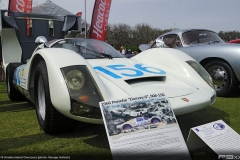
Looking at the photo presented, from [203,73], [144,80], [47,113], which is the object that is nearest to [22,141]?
[47,113]

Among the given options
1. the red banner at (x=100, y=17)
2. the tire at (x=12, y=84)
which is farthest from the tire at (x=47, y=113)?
the red banner at (x=100, y=17)

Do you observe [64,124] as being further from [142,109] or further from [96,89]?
[142,109]

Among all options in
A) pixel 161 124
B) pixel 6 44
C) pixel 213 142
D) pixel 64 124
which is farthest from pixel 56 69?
pixel 6 44

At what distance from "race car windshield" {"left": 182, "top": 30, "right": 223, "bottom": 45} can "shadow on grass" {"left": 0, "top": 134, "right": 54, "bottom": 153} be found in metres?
3.92

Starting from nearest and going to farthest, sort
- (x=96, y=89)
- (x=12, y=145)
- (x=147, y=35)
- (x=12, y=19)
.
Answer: (x=96, y=89), (x=12, y=145), (x=12, y=19), (x=147, y=35)

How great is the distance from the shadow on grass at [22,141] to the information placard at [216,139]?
1374 millimetres

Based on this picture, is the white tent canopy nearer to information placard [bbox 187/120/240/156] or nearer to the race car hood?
the race car hood

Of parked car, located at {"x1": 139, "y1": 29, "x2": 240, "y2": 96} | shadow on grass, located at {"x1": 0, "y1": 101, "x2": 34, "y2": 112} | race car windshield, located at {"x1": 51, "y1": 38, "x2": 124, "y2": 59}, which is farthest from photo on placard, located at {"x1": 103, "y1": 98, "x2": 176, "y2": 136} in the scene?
parked car, located at {"x1": 139, "y1": 29, "x2": 240, "y2": 96}

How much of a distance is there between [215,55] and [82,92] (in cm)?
341

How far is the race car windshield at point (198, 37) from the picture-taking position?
5551 mm

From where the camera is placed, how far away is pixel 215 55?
4797mm

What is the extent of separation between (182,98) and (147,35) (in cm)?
4204

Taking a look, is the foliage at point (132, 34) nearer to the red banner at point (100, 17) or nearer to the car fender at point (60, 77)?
the red banner at point (100, 17)

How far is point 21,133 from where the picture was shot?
2.76 meters
